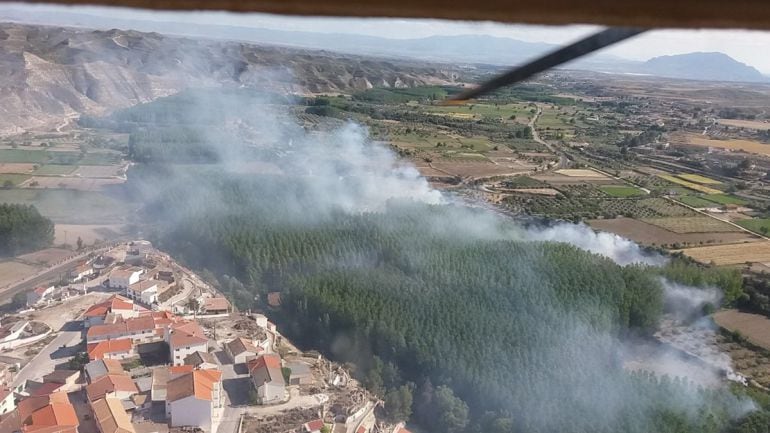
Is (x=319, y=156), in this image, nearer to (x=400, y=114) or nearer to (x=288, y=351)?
(x=400, y=114)

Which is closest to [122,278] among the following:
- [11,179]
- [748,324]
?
[11,179]

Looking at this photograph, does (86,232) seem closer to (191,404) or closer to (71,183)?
(71,183)

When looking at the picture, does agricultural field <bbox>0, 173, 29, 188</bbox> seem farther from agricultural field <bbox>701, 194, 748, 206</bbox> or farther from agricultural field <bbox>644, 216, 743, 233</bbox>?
agricultural field <bbox>701, 194, 748, 206</bbox>

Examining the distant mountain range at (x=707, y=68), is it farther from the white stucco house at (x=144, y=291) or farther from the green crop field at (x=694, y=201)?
the white stucco house at (x=144, y=291)

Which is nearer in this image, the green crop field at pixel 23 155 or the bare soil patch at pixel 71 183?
the bare soil patch at pixel 71 183

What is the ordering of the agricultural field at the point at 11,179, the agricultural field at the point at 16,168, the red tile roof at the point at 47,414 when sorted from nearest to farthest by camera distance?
the red tile roof at the point at 47,414
the agricultural field at the point at 11,179
the agricultural field at the point at 16,168

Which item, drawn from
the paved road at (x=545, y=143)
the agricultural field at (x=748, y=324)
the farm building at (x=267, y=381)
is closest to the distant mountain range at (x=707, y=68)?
the paved road at (x=545, y=143)
